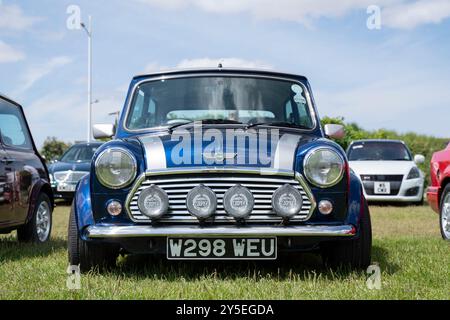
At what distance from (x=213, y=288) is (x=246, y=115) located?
1.68 m

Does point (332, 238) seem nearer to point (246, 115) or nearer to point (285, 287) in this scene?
point (285, 287)

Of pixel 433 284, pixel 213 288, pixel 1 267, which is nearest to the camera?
pixel 213 288

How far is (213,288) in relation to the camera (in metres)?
3.61

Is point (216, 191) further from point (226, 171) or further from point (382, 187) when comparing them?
point (382, 187)

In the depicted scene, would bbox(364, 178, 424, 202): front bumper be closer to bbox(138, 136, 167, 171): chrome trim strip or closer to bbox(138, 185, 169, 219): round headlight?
bbox(138, 136, 167, 171): chrome trim strip

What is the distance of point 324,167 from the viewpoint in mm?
3959

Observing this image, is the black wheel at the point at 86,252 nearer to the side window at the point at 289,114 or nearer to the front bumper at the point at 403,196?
the side window at the point at 289,114

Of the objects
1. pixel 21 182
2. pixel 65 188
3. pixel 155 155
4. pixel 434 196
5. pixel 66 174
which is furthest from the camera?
pixel 66 174

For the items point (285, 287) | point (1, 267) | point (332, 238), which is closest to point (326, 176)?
point (332, 238)

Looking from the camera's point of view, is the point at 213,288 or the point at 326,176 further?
the point at 326,176

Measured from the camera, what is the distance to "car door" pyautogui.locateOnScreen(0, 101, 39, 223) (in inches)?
228

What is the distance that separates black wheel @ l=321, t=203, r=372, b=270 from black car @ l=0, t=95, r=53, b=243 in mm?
3155

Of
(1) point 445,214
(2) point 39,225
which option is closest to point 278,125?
(1) point 445,214

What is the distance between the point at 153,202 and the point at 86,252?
0.72 m
